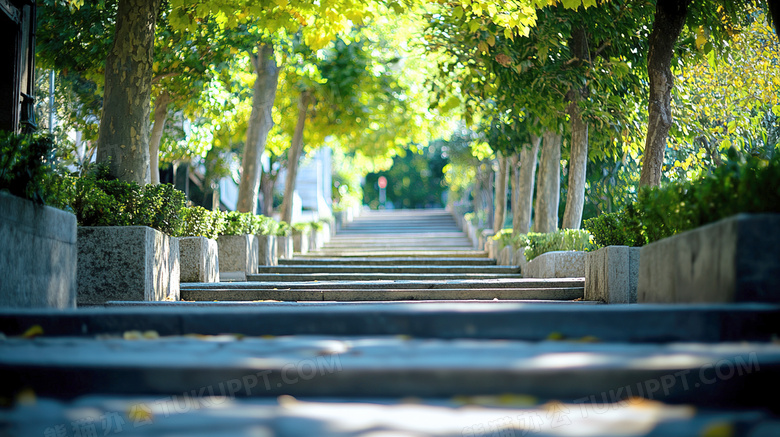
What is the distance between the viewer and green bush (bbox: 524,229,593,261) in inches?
450

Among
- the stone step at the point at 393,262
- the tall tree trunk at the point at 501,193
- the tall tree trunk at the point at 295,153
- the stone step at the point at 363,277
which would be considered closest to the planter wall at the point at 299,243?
the tall tree trunk at the point at 295,153

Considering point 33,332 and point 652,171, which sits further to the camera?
point 652,171

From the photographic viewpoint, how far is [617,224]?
28.8 feet

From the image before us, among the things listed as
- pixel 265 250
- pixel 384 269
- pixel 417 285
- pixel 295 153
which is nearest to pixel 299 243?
pixel 295 153

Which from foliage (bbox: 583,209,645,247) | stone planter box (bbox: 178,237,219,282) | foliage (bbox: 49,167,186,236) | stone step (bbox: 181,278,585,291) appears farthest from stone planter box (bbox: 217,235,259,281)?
foliage (bbox: 583,209,645,247)

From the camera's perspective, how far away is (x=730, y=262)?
4012 millimetres

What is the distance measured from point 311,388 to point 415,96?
19911 mm

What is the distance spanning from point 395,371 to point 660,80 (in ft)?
26.1

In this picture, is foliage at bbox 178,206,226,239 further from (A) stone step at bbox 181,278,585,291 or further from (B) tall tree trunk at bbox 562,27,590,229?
(B) tall tree trunk at bbox 562,27,590,229

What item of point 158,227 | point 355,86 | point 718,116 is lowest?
point 158,227

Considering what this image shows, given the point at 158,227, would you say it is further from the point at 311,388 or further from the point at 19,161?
the point at 311,388

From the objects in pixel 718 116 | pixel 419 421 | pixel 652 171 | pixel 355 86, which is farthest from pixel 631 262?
pixel 355 86

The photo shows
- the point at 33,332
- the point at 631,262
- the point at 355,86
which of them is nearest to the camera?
the point at 33,332

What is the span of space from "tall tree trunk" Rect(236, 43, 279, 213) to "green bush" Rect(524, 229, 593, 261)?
632 centimetres
